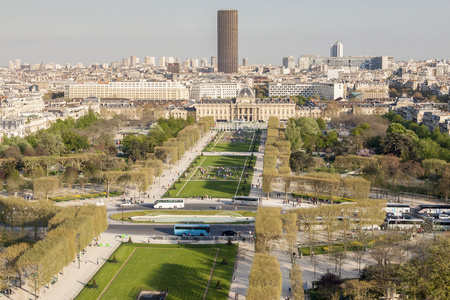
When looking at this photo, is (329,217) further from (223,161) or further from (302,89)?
(302,89)

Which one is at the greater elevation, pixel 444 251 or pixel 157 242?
pixel 444 251

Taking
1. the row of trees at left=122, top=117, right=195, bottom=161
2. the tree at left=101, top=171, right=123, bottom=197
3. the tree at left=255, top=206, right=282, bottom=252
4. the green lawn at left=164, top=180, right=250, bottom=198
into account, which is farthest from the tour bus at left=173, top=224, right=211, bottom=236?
the row of trees at left=122, top=117, right=195, bottom=161

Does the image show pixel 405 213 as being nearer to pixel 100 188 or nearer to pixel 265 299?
pixel 265 299

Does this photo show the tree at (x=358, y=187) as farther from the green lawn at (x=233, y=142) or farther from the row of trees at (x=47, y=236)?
the green lawn at (x=233, y=142)

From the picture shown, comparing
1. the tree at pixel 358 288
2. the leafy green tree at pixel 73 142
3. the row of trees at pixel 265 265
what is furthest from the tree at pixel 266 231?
the leafy green tree at pixel 73 142

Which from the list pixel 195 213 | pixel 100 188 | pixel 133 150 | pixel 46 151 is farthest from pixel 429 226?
pixel 46 151

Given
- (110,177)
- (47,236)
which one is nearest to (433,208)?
(110,177)

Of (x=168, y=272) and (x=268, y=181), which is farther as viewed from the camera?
(x=268, y=181)
